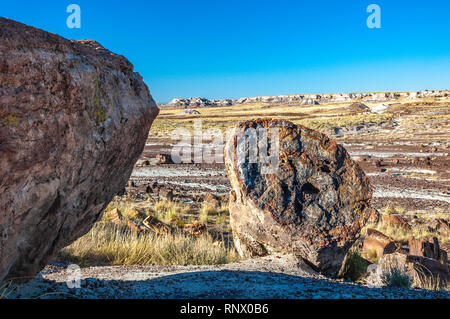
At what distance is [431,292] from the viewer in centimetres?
394

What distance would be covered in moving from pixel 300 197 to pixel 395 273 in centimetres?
149

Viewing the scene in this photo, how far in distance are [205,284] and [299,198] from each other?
1.94 metres

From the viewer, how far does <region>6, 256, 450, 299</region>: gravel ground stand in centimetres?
333

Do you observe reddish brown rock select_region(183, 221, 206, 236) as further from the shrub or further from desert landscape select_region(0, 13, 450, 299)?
the shrub

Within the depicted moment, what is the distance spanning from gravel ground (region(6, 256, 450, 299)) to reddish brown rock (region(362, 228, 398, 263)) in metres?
3.07

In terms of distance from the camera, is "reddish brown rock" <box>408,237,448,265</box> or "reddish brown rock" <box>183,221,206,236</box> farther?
"reddish brown rock" <box>183,221,206,236</box>

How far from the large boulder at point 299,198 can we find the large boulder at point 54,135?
75.5 inches

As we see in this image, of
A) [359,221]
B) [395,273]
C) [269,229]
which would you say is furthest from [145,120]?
[395,273]

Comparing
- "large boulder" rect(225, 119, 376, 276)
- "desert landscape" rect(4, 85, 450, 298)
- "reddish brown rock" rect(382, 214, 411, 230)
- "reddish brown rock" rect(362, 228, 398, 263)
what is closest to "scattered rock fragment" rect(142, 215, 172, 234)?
"desert landscape" rect(4, 85, 450, 298)

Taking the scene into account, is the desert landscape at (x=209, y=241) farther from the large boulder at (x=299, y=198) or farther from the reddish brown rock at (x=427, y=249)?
the large boulder at (x=299, y=198)

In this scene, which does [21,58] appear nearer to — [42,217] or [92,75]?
[92,75]

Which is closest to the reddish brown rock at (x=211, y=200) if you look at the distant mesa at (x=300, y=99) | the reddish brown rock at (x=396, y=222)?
the reddish brown rock at (x=396, y=222)

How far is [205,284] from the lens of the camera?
12.5 feet

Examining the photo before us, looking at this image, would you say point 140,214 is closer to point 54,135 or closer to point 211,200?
point 211,200
